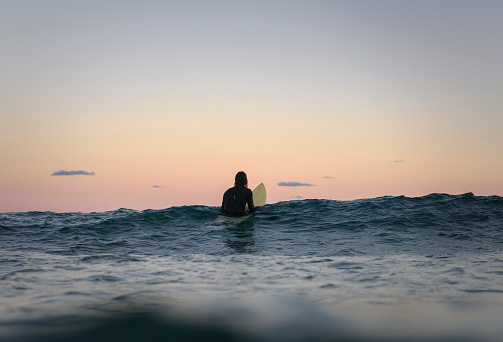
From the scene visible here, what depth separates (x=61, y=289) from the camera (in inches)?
173

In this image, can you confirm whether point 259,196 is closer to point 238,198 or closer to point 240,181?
point 238,198

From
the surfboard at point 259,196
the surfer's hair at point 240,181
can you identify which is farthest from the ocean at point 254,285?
the surfboard at point 259,196

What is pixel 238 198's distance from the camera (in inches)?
447

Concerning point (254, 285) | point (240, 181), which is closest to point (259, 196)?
point (240, 181)

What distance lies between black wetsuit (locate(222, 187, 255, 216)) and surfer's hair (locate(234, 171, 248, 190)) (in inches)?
5.3

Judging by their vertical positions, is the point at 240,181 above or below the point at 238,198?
above

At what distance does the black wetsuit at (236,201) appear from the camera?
1131 cm

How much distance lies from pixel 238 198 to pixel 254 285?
6.83m

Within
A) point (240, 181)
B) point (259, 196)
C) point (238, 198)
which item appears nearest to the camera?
point (240, 181)

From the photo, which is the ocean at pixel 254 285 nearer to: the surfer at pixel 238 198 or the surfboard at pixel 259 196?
the surfer at pixel 238 198

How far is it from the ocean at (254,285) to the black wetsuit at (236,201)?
775mm

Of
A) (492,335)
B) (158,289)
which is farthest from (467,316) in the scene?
(158,289)

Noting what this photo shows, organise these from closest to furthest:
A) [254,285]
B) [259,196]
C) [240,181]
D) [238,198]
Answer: [254,285] → [240,181] → [238,198] → [259,196]

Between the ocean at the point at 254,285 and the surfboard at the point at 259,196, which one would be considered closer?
the ocean at the point at 254,285
